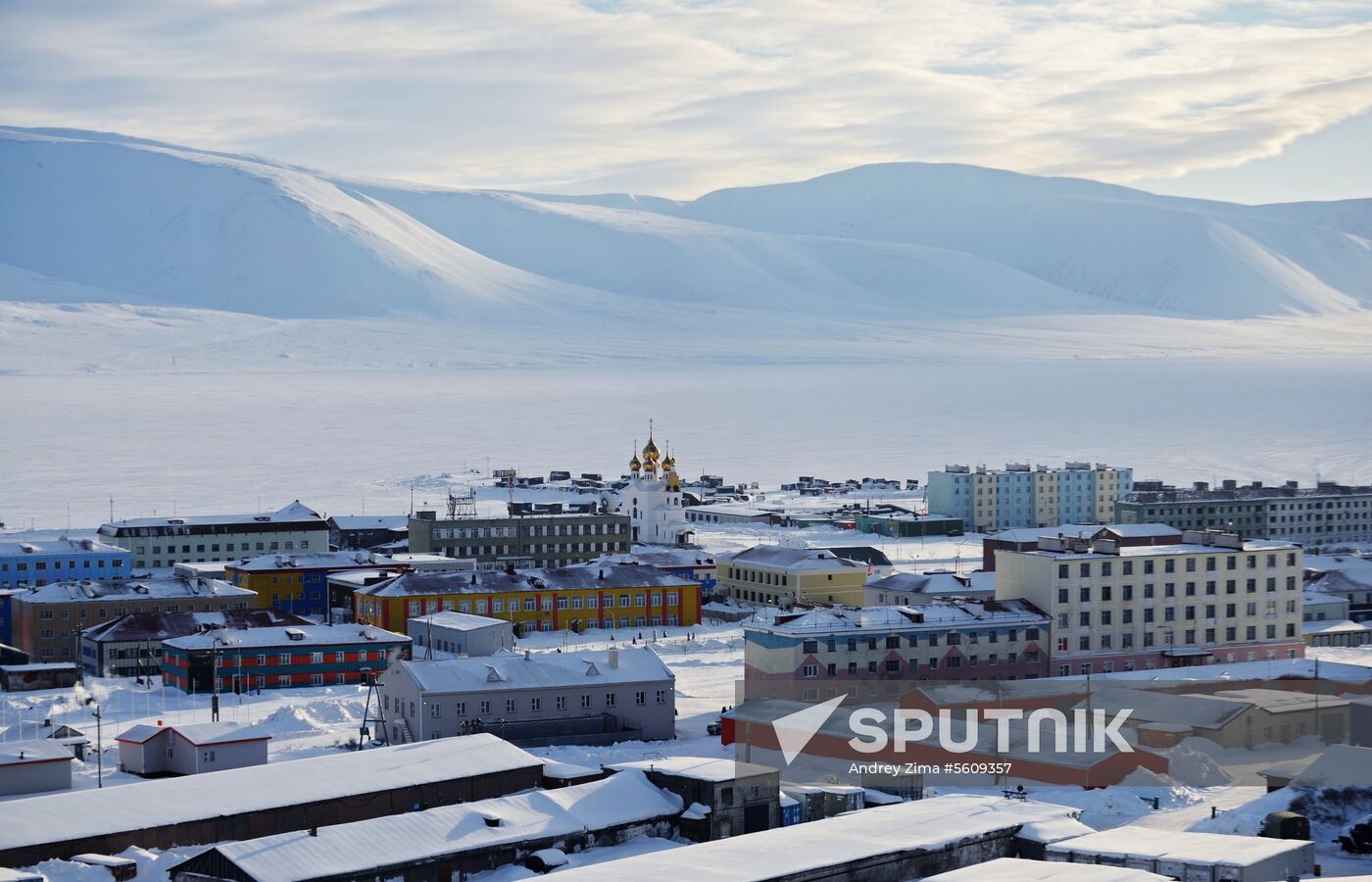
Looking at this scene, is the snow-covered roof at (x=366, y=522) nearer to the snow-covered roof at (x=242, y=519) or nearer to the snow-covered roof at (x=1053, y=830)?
the snow-covered roof at (x=242, y=519)

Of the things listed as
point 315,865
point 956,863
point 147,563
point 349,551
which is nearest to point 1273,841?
point 956,863

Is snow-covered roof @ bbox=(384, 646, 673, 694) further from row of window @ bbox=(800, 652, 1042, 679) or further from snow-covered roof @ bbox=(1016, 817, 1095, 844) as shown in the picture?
snow-covered roof @ bbox=(1016, 817, 1095, 844)

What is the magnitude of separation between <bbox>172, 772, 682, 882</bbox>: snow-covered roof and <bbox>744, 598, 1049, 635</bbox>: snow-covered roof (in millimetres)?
12242

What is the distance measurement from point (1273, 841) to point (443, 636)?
2616 centimetres

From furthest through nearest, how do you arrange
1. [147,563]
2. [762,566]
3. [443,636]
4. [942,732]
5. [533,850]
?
1. [147,563]
2. [762,566]
3. [443,636]
4. [942,732]
5. [533,850]

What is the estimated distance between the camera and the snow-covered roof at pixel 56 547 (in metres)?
62.5

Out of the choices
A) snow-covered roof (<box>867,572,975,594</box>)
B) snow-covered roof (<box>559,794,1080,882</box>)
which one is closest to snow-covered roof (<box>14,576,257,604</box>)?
snow-covered roof (<box>867,572,975,594</box>)

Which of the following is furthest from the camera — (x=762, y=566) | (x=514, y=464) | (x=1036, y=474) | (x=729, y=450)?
(x=729, y=450)

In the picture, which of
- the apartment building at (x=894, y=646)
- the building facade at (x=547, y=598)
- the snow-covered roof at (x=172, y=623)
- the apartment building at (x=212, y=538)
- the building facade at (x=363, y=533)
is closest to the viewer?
the apartment building at (x=894, y=646)

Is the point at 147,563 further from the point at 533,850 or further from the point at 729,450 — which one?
the point at 729,450

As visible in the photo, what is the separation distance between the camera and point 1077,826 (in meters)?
27.5

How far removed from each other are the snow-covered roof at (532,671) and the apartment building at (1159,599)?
9.68m

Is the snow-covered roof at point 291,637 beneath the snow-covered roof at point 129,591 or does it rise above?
beneath

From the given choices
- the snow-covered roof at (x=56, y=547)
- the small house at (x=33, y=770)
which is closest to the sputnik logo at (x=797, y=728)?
the small house at (x=33, y=770)
